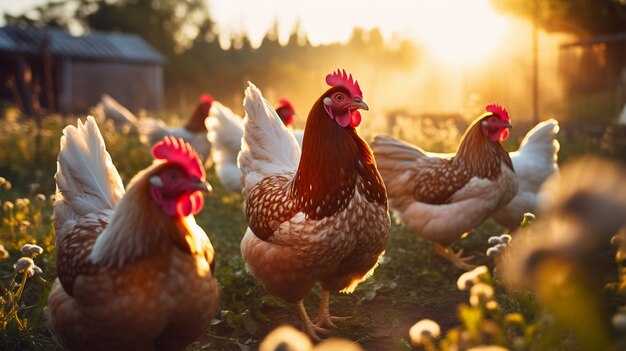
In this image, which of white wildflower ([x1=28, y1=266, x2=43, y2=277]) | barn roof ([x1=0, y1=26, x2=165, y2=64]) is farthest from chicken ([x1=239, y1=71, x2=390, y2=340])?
barn roof ([x1=0, y1=26, x2=165, y2=64])

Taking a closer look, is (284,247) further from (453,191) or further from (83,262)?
(453,191)

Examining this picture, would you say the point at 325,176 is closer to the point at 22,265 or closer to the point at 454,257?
the point at 22,265

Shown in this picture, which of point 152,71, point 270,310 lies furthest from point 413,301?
point 152,71

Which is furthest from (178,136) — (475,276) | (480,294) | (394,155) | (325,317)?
(480,294)

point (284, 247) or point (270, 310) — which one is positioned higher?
point (284, 247)

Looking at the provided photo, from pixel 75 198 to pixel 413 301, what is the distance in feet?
9.40

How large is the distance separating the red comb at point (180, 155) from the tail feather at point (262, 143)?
193 cm

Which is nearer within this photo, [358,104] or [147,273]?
[147,273]

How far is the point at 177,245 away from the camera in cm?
280

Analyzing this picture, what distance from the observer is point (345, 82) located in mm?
3859

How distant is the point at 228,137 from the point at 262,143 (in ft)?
10.5

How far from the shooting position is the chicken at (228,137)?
784 cm

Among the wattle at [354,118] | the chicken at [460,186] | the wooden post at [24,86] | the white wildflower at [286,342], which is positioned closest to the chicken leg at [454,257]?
the chicken at [460,186]

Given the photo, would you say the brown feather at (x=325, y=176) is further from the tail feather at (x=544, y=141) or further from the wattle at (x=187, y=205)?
the tail feather at (x=544, y=141)
